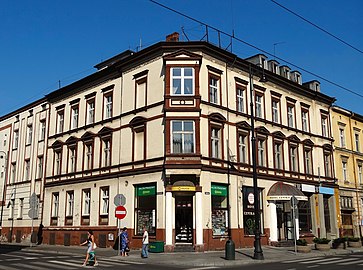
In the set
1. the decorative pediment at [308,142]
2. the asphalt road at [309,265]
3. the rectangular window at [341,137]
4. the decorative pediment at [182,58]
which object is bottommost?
the asphalt road at [309,265]

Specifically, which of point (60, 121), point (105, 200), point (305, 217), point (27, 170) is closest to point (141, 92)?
point (105, 200)

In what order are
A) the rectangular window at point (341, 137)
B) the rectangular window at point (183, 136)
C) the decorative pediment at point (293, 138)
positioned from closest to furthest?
1. the rectangular window at point (183, 136)
2. the decorative pediment at point (293, 138)
3. the rectangular window at point (341, 137)

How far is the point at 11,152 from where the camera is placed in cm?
4491

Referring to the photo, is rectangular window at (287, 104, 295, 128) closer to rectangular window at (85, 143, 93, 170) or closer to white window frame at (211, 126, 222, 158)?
white window frame at (211, 126, 222, 158)

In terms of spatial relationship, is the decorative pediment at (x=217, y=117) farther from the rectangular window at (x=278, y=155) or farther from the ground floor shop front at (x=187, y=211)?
the rectangular window at (x=278, y=155)

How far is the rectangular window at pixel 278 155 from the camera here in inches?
1318

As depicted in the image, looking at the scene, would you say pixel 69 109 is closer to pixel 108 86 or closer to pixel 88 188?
pixel 108 86

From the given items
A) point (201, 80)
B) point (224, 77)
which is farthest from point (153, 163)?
point (224, 77)

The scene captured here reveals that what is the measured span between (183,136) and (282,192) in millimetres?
9764

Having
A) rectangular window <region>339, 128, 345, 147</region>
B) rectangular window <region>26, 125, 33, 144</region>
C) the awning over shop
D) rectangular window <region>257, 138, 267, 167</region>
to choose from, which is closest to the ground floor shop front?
the awning over shop

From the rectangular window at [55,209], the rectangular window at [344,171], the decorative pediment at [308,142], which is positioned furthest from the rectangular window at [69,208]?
the rectangular window at [344,171]

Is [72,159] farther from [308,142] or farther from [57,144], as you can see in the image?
[308,142]

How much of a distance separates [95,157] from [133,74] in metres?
7.62

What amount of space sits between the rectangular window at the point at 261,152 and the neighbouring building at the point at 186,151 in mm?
86
